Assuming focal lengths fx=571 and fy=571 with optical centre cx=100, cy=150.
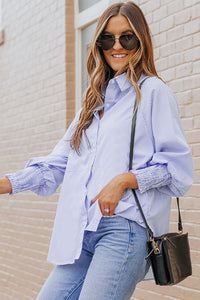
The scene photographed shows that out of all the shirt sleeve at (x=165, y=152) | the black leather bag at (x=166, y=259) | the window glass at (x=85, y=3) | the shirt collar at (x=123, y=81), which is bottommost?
the black leather bag at (x=166, y=259)

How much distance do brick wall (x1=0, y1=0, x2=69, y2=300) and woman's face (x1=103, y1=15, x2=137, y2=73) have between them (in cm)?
338

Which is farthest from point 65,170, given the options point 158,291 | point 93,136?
point 158,291

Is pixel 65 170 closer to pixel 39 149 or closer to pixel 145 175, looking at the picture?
pixel 145 175

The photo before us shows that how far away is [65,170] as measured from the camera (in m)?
2.56

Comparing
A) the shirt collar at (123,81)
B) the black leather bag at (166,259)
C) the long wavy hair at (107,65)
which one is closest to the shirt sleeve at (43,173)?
the long wavy hair at (107,65)

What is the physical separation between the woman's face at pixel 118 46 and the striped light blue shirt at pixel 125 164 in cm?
8

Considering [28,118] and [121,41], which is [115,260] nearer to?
[121,41]

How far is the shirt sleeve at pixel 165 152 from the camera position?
219 centimetres

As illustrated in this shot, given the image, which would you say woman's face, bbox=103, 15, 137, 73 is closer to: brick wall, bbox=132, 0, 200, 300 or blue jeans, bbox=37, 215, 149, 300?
blue jeans, bbox=37, 215, 149, 300

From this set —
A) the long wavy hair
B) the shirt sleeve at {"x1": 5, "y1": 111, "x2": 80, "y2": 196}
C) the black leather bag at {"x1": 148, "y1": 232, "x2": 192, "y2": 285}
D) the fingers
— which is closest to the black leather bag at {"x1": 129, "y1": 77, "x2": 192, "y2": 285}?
the black leather bag at {"x1": 148, "y1": 232, "x2": 192, "y2": 285}

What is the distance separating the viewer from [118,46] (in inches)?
94.9

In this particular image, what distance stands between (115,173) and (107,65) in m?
0.56

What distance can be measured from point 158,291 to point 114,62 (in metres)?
2.26

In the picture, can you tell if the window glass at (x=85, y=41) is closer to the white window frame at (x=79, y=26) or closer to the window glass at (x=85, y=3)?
the white window frame at (x=79, y=26)
